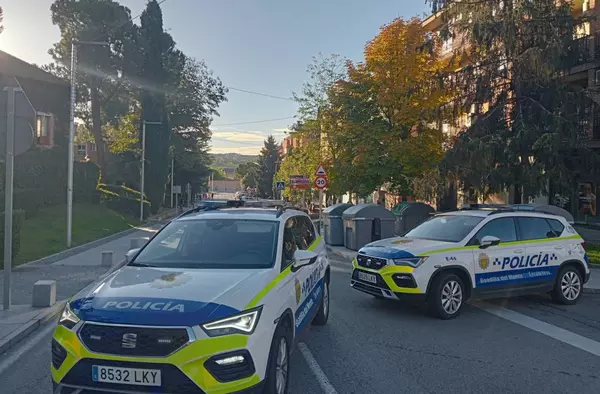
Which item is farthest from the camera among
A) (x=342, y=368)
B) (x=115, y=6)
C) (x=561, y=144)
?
(x=115, y=6)

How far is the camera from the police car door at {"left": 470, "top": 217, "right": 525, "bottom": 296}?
334 inches

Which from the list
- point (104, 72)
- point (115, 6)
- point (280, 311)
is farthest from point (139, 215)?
point (280, 311)

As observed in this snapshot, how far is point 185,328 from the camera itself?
147 inches

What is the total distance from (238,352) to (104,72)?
1917 inches

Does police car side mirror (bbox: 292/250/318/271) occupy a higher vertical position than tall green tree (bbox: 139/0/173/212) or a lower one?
lower

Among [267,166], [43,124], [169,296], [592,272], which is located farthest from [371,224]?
[267,166]

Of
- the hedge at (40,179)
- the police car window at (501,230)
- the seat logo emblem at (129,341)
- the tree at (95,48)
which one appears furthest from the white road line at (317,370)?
the tree at (95,48)

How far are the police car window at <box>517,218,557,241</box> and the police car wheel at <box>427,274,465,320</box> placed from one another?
5.65 feet

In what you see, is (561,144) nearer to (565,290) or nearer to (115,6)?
(565,290)

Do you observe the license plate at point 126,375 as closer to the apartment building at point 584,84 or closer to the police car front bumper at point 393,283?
the police car front bumper at point 393,283

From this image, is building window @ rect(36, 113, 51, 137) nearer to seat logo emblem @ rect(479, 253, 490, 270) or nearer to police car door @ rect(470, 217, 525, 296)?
police car door @ rect(470, 217, 525, 296)

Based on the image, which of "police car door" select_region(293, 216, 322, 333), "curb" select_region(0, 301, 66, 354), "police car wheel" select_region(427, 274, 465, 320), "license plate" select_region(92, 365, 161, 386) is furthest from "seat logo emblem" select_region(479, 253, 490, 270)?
"curb" select_region(0, 301, 66, 354)

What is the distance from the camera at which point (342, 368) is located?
567 cm

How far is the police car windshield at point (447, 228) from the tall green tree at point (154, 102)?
36822mm
